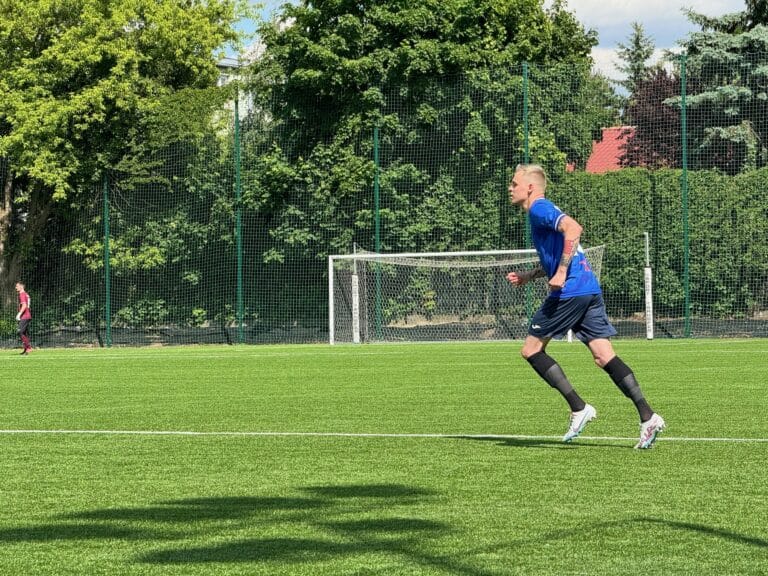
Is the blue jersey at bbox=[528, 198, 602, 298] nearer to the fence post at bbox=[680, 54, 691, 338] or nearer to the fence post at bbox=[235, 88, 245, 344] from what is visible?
the fence post at bbox=[680, 54, 691, 338]

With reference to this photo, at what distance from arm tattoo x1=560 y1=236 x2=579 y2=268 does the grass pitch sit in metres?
1.33

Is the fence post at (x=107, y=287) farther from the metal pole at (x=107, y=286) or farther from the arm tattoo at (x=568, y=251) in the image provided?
the arm tattoo at (x=568, y=251)

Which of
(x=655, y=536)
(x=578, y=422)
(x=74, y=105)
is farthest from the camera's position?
(x=74, y=105)

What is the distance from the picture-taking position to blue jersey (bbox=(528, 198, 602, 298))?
936 cm

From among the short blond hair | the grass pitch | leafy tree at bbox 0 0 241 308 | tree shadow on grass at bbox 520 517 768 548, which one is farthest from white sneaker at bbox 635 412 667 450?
leafy tree at bbox 0 0 241 308

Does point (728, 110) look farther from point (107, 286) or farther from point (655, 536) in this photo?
point (655, 536)

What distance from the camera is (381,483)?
7.41m

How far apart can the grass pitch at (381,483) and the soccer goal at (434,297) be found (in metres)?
15.7

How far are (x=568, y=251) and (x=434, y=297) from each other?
76.5ft

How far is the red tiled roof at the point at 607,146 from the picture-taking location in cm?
3738

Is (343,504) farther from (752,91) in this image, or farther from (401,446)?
(752,91)

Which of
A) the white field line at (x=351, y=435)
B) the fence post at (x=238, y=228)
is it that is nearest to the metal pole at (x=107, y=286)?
the fence post at (x=238, y=228)

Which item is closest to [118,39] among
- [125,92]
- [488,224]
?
[125,92]

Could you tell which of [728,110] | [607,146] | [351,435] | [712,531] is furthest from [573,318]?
[607,146]
